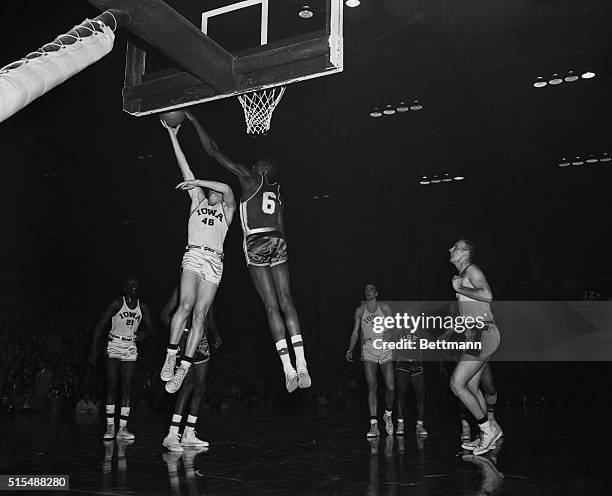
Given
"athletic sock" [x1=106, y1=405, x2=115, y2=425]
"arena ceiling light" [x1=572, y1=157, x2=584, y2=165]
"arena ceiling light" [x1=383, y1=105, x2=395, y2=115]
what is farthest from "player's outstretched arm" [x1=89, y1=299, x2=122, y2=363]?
"arena ceiling light" [x1=572, y1=157, x2=584, y2=165]

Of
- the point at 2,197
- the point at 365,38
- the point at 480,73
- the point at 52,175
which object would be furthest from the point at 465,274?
the point at 2,197

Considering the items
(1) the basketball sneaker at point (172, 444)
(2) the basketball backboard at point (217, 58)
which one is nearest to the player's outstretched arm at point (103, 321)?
(1) the basketball sneaker at point (172, 444)

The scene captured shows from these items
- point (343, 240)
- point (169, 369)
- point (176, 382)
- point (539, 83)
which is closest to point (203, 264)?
point (169, 369)

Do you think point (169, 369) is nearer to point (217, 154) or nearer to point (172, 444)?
point (172, 444)

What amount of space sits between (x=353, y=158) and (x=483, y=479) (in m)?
13.6

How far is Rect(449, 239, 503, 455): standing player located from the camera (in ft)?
A: 23.6

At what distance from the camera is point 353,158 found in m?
18.3

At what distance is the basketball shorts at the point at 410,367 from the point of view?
10.2 meters

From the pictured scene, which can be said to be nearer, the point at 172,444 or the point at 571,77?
the point at 172,444

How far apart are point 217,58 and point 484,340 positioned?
172 inches

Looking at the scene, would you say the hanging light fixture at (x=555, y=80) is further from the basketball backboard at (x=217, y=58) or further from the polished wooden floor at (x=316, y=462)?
the basketball backboard at (x=217, y=58)

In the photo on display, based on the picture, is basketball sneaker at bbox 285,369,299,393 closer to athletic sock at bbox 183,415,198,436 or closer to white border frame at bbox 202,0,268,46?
athletic sock at bbox 183,415,198,436

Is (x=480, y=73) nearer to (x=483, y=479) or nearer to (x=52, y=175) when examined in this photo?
(x=483, y=479)

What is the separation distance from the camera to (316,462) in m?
6.71
